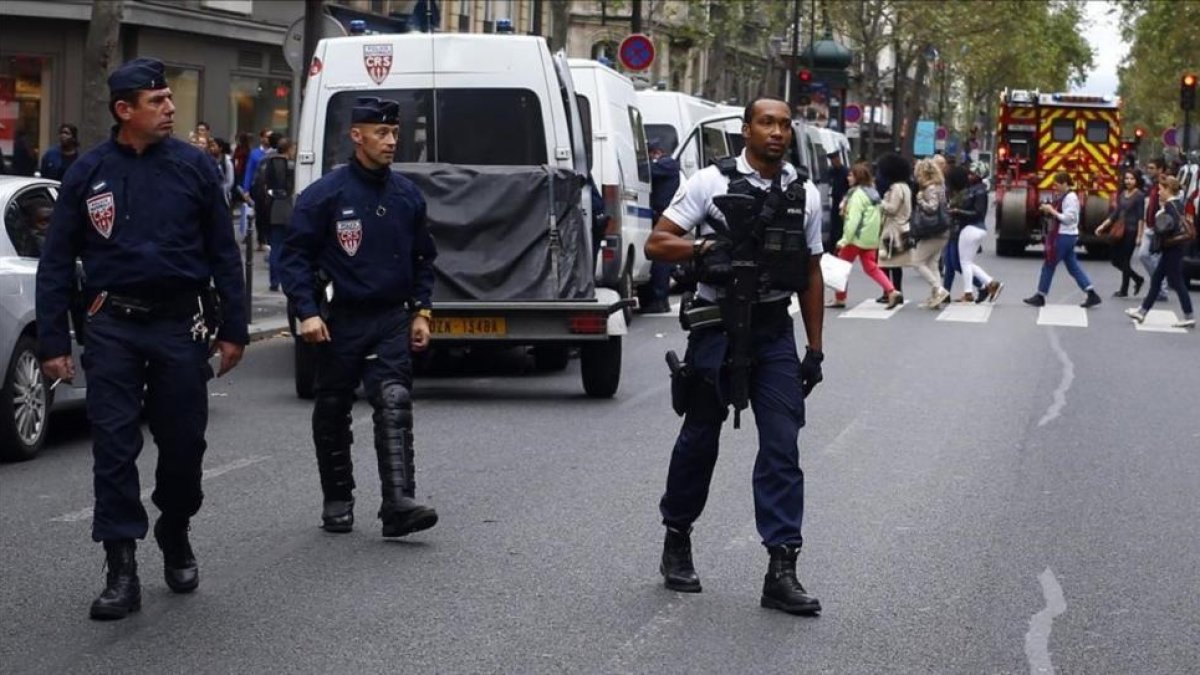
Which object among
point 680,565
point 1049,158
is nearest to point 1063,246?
point 1049,158

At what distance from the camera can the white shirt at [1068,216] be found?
26.2m

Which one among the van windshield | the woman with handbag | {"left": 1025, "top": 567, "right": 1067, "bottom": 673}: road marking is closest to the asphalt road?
{"left": 1025, "top": 567, "right": 1067, "bottom": 673}: road marking

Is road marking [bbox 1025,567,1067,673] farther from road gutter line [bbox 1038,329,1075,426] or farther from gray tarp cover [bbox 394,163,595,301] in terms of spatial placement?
gray tarp cover [bbox 394,163,595,301]

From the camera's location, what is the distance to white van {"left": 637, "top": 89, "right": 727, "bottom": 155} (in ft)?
88.0

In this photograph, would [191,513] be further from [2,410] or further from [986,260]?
[986,260]

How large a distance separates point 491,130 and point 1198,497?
6.03 meters

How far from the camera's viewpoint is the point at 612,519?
966 centimetres

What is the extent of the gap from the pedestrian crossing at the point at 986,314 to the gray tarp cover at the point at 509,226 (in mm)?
8005

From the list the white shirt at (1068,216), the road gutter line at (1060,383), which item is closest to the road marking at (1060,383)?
the road gutter line at (1060,383)

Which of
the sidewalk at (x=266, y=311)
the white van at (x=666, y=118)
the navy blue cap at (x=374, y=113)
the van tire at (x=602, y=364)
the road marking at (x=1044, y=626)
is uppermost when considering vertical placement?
the white van at (x=666, y=118)

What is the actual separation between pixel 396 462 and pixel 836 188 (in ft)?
90.4

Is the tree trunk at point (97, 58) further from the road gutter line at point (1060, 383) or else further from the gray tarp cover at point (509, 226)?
the road gutter line at point (1060, 383)

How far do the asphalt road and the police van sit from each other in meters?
0.52

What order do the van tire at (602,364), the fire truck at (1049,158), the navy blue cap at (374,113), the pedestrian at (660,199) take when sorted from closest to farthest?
1. the navy blue cap at (374,113)
2. the van tire at (602,364)
3. the pedestrian at (660,199)
4. the fire truck at (1049,158)
